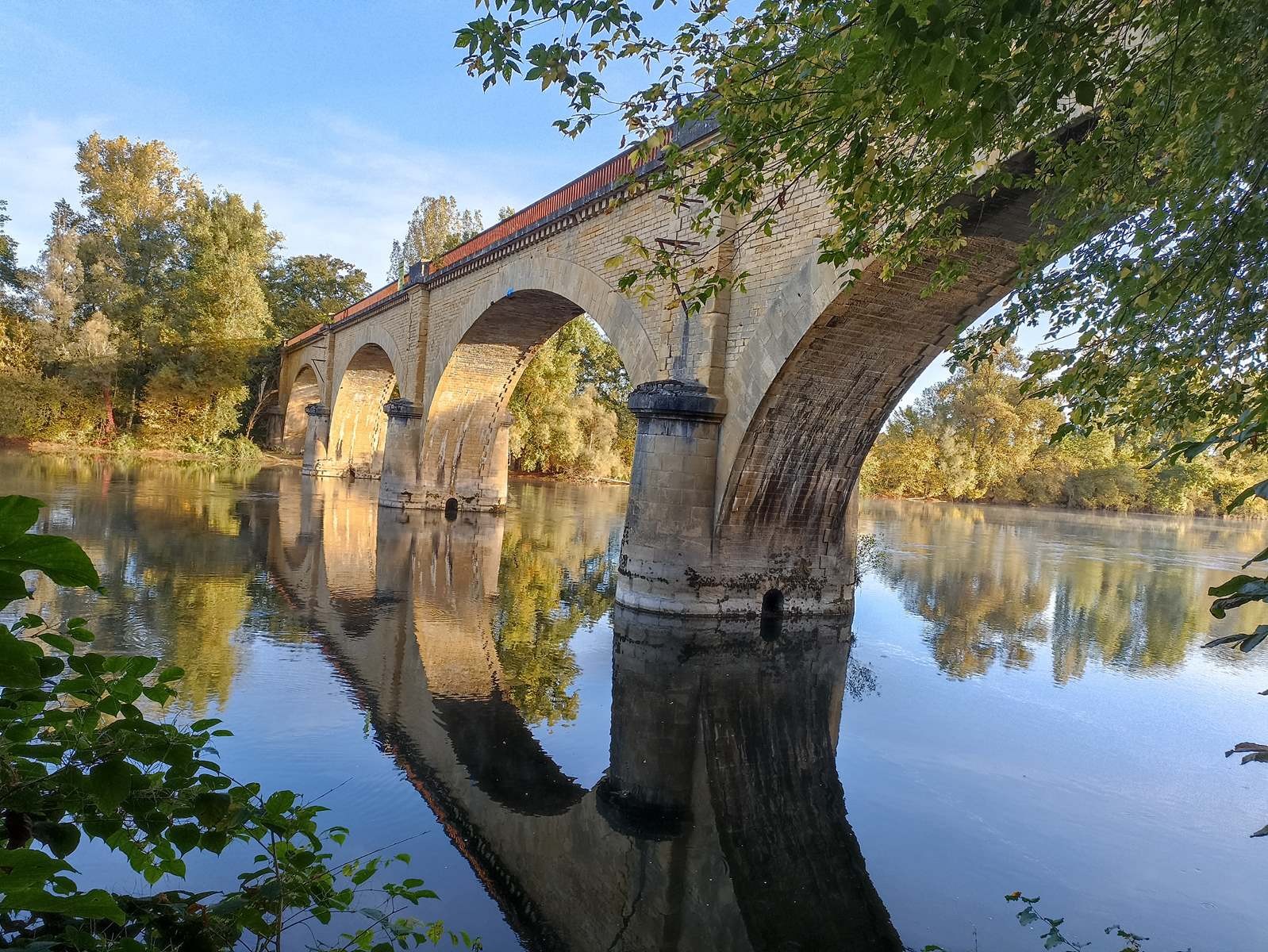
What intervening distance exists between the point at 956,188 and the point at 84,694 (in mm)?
3979

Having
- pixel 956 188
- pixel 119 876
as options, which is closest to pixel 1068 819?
pixel 956 188

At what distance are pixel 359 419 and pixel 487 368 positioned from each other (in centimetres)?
1186

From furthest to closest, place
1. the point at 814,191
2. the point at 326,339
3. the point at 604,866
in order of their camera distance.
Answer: the point at 326,339, the point at 814,191, the point at 604,866

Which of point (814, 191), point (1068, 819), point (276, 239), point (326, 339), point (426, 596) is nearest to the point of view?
point (1068, 819)

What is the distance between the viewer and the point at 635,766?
5.14 metres

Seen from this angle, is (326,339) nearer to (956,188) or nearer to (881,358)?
(881,358)

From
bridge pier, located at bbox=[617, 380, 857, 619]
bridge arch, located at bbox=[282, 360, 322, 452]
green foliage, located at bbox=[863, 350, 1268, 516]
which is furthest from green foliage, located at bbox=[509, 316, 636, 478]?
bridge pier, located at bbox=[617, 380, 857, 619]

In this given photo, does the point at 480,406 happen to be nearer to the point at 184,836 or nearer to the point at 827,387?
the point at 827,387

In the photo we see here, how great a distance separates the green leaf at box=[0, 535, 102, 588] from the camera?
0.87 metres

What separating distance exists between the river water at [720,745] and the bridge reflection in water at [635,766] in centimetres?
2

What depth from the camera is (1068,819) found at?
4.71 metres

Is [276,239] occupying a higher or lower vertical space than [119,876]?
higher

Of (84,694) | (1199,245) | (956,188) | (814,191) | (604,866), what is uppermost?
(814,191)

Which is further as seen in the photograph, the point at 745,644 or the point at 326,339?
the point at 326,339
